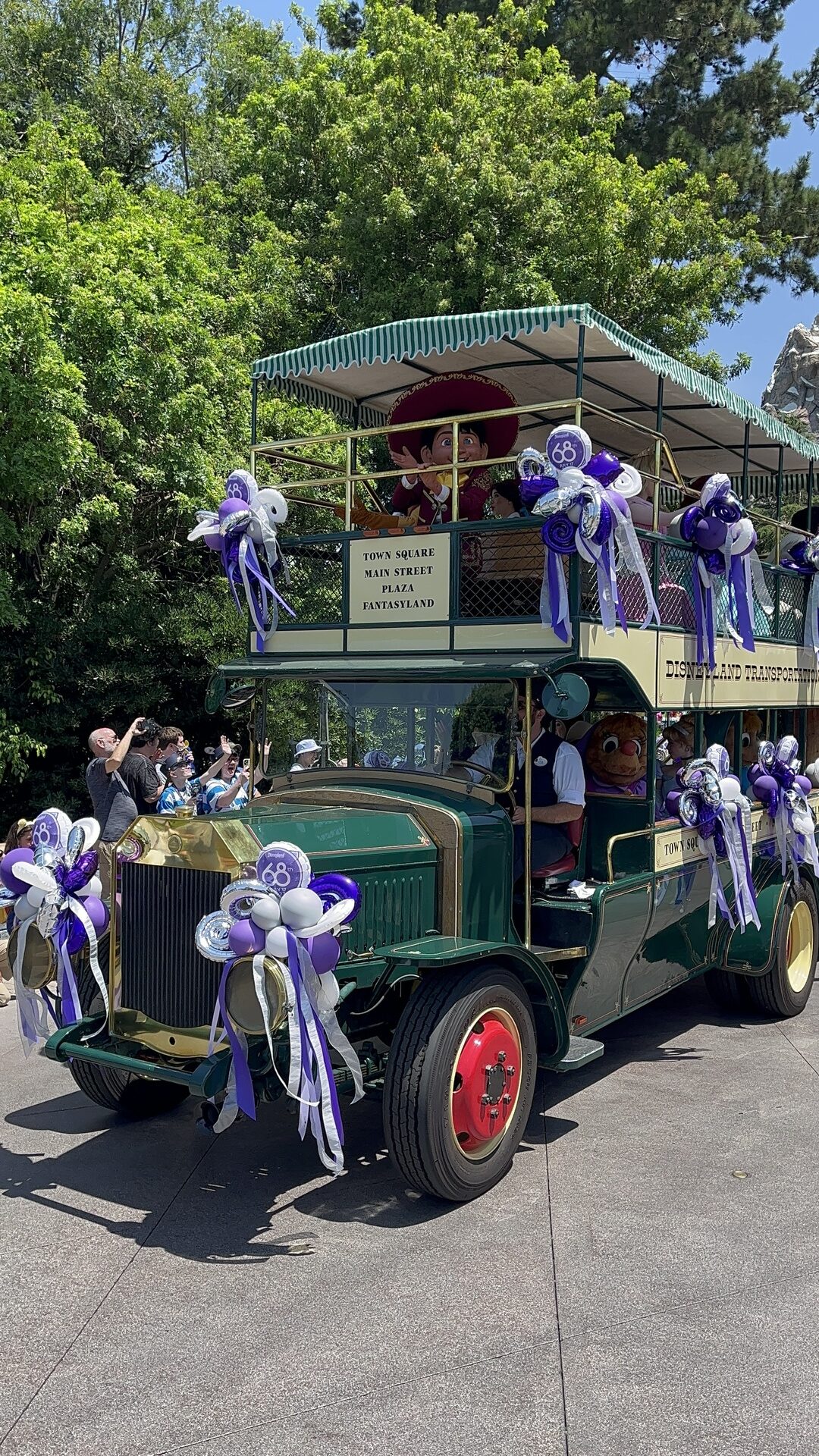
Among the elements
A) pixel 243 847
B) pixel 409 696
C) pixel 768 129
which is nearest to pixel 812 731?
pixel 409 696

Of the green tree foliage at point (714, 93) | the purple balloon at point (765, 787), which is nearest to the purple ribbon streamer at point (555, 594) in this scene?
the purple balloon at point (765, 787)

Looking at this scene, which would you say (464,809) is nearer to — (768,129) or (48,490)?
(48,490)

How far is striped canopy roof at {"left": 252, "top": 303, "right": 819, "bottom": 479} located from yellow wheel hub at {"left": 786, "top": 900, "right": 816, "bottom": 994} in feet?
11.2

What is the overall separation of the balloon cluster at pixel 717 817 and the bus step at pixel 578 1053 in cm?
167

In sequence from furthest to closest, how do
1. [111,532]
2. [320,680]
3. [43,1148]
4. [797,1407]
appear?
1. [111,532]
2. [320,680]
3. [43,1148]
4. [797,1407]

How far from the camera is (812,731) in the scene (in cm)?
978

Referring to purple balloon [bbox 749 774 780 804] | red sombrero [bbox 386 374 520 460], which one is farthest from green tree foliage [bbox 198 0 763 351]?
purple balloon [bbox 749 774 780 804]

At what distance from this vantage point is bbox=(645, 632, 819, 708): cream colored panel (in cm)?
653

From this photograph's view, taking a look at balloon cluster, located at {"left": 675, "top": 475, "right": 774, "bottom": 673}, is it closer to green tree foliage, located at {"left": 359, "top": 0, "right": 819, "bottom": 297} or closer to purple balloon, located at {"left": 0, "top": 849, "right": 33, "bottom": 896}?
purple balloon, located at {"left": 0, "top": 849, "right": 33, "bottom": 896}

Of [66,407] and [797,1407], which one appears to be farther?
[66,407]

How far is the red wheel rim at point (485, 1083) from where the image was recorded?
468cm

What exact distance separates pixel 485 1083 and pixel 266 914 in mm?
1310

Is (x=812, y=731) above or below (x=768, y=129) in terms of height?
below

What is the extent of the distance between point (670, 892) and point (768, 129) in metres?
25.2
